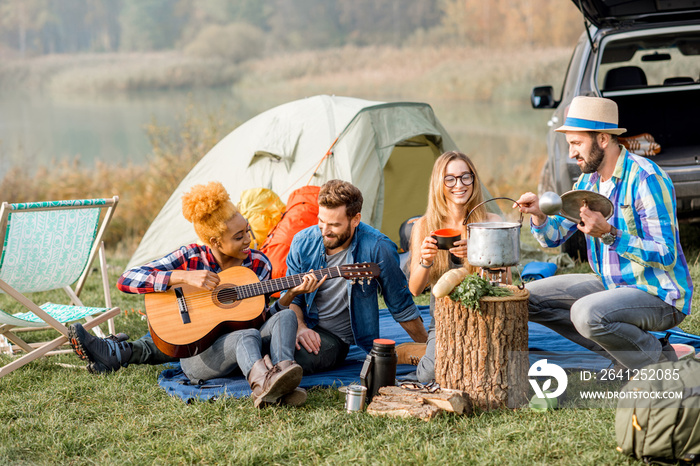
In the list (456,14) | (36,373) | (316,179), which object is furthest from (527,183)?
(456,14)

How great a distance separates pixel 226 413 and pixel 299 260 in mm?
883

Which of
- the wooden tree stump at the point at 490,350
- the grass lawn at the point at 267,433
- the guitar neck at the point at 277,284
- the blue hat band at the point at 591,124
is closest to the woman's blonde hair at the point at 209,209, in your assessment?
the guitar neck at the point at 277,284

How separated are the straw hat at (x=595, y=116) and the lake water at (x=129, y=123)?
1194 cm

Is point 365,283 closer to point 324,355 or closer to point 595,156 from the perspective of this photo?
point 324,355

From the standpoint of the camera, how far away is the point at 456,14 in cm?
2252

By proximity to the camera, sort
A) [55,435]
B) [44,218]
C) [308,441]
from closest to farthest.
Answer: [308,441], [55,435], [44,218]

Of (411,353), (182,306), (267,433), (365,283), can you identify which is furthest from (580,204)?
(182,306)

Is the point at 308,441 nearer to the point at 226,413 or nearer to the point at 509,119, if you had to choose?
the point at 226,413

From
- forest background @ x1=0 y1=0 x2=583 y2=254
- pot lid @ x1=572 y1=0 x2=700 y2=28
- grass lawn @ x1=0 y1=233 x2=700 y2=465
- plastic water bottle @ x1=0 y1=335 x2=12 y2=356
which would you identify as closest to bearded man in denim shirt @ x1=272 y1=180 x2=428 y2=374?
grass lawn @ x1=0 y1=233 x2=700 y2=465

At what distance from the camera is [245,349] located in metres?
3.32

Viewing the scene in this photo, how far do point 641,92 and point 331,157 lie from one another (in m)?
2.41

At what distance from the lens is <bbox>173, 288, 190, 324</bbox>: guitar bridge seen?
352cm

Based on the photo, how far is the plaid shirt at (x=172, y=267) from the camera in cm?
353

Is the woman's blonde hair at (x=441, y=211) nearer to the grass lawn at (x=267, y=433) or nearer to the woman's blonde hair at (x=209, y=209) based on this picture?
the grass lawn at (x=267, y=433)
